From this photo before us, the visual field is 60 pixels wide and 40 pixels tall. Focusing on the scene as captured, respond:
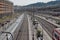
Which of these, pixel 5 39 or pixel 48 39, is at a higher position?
pixel 5 39

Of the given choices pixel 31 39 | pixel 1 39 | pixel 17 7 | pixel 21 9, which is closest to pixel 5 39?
pixel 1 39

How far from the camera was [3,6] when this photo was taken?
8175 cm

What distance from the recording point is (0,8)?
76250mm

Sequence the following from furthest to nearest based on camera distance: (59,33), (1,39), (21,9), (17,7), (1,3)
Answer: (17,7) → (21,9) → (1,3) → (59,33) → (1,39)

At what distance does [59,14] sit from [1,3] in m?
24.9

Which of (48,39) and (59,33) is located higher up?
(59,33)

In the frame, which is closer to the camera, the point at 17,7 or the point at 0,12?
the point at 0,12

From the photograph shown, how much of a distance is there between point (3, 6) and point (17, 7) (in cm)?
11775

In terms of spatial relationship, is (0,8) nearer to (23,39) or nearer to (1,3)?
(1,3)

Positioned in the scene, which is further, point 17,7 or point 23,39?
point 17,7

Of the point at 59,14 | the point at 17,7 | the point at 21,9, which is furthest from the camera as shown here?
the point at 17,7

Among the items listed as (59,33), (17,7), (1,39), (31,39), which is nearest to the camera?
(1,39)

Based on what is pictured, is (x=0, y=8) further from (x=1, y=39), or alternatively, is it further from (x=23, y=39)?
(x=1, y=39)

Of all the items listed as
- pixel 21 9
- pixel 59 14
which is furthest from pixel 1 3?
pixel 21 9
